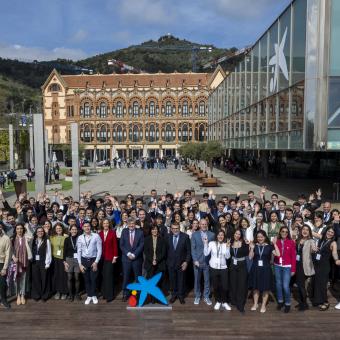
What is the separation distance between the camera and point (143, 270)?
8.57 meters

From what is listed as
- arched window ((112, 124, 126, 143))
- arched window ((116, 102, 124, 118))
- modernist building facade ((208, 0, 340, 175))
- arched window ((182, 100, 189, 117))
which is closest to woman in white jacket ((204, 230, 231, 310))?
modernist building facade ((208, 0, 340, 175))

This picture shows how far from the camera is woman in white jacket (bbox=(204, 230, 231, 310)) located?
7.51m

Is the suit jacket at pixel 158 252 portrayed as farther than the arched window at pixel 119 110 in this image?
No

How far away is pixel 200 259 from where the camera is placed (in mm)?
7871

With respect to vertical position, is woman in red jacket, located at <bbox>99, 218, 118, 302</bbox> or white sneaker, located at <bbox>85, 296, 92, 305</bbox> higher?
woman in red jacket, located at <bbox>99, 218, 118, 302</bbox>

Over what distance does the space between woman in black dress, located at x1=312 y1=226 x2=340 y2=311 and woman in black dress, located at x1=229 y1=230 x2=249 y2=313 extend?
4.41 feet

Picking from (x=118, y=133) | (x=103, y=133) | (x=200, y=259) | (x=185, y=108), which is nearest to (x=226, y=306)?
(x=200, y=259)

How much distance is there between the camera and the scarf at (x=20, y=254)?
7.76m

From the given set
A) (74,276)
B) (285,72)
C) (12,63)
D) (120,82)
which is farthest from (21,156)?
(12,63)

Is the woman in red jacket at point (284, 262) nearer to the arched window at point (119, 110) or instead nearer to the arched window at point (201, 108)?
the arched window at point (201, 108)

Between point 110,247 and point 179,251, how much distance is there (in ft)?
4.47

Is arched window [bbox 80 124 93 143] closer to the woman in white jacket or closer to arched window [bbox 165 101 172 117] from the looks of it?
arched window [bbox 165 101 172 117]

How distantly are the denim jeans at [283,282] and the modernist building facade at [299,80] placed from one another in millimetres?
12813

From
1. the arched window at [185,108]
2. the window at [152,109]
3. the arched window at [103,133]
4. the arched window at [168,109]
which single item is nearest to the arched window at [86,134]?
the arched window at [103,133]
